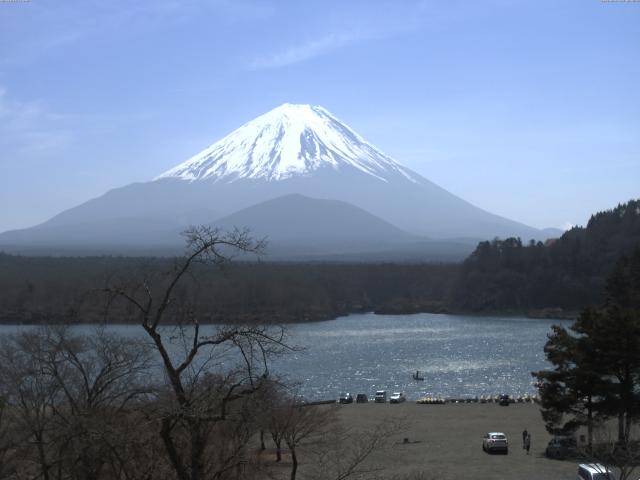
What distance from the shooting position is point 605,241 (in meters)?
63.3

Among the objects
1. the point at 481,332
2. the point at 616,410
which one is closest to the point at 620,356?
the point at 616,410

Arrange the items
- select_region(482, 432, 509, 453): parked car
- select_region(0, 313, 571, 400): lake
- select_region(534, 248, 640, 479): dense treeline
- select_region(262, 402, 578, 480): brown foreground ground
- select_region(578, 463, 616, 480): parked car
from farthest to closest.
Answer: select_region(0, 313, 571, 400): lake
select_region(482, 432, 509, 453): parked car
select_region(534, 248, 640, 479): dense treeline
select_region(262, 402, 578, 480): brown foreground ground
select_region(578, 463, 616, 480): parked car

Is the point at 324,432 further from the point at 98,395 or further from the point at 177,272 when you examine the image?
the point at 177,272

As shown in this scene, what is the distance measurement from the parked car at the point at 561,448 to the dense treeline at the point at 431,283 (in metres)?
36.2

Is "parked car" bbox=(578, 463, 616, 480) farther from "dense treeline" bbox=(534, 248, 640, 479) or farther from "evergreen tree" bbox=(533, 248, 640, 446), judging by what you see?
"evergreen tree" bbox=(533, 248, 640, 446)

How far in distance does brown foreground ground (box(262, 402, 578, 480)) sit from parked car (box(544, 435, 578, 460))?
Result: 199mm

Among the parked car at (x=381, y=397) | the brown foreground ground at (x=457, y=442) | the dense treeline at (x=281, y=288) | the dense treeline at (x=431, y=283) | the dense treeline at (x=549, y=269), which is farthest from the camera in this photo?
the dense treeline at (x=549, y=269)

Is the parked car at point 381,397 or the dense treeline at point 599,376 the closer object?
the dense treeline at point 599,376

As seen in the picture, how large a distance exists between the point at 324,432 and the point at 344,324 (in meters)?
40.3

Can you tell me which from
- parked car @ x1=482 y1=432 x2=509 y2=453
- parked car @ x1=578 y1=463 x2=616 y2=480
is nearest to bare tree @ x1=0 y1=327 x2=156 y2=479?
parked car @ x1=578 y1=463 x2=616 y2=480

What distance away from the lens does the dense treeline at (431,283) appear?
55.8m

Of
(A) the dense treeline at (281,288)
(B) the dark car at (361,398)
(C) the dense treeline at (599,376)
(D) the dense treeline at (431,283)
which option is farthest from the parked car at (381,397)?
(D) the dense treeline at (431,283)

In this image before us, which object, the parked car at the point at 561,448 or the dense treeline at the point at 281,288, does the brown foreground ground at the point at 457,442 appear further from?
the dense treeline at the point at 281,288

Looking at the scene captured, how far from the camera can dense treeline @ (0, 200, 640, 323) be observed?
183 feet
